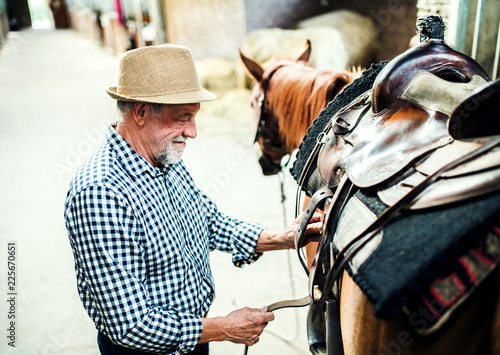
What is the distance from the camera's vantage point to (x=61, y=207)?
4.64 m

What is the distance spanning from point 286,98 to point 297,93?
0.09 metres

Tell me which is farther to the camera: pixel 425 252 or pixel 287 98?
pixel 287 98

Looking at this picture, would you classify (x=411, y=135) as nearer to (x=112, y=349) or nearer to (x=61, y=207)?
(x=112, y=349)

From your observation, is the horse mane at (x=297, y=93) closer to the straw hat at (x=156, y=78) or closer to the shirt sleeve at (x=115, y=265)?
the straw hat at (x=156, y=78)

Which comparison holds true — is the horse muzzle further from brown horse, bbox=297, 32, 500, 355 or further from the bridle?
brown horse, bbox=297, 32, 500, 355

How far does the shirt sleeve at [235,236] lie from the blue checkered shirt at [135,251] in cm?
21

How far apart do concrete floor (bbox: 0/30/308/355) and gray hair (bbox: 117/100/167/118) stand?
1863 millimetres

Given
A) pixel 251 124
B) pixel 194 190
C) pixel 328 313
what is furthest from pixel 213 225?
pixel 251 124

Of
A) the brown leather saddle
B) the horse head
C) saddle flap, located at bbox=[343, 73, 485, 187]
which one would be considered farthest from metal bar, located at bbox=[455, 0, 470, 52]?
saddle flap, located at bbox=[343, 73, 485, 187]

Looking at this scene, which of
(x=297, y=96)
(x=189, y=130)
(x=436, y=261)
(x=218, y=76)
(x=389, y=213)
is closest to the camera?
(x=436, y=261)

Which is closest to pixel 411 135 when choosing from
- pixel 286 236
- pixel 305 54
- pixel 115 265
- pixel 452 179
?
pixel 452 179

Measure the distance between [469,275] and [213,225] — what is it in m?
1.12

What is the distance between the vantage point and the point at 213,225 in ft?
5.59

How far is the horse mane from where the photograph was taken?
1.96 metres
